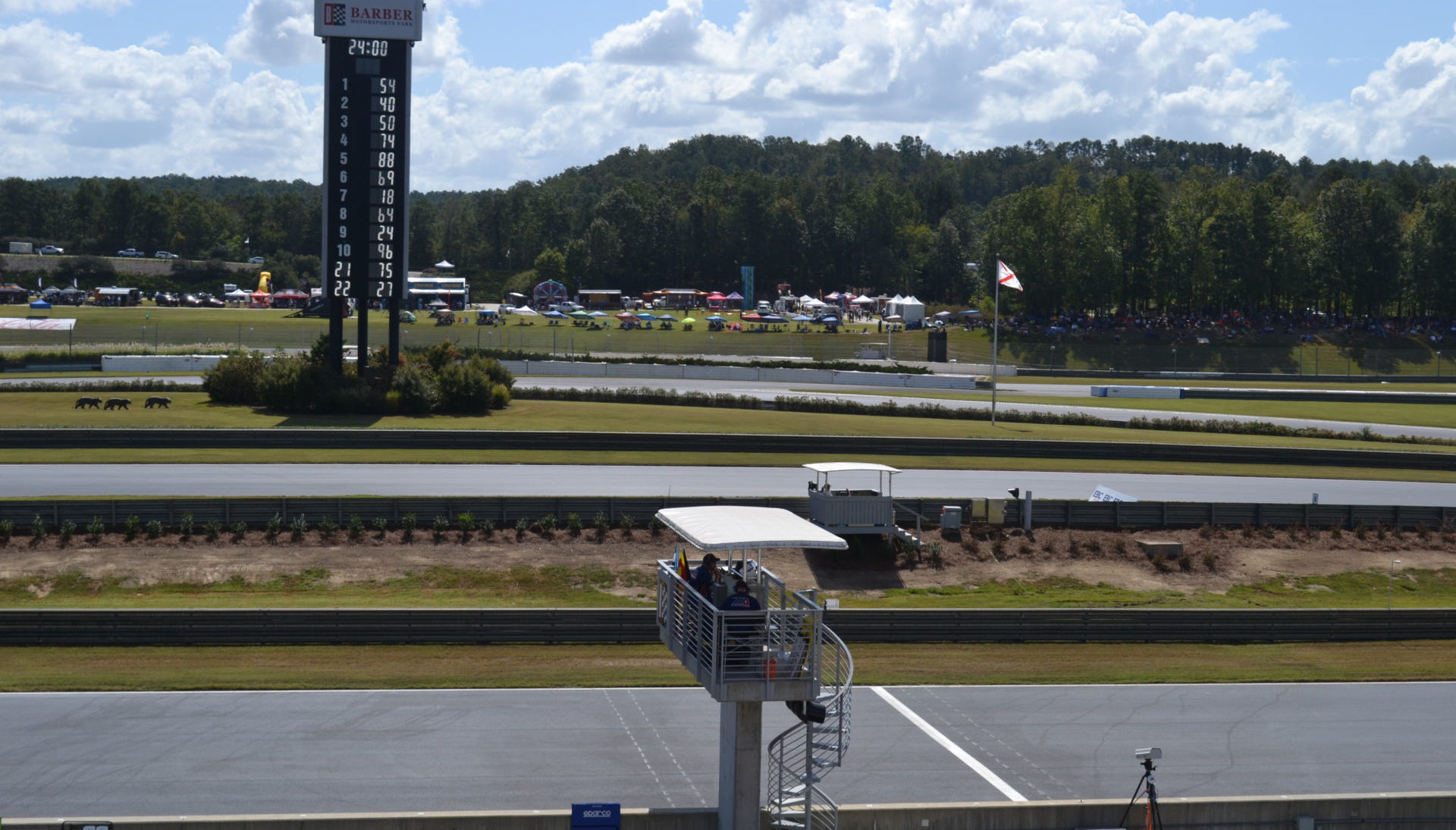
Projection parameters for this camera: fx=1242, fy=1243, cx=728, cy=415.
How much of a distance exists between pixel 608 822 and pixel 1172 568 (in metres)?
23.3

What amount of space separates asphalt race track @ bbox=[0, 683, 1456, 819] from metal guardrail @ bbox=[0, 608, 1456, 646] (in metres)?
3.25

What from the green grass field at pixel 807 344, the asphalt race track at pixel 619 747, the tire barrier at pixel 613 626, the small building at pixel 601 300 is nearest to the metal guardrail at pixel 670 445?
the tire barrier at pixel 613 626

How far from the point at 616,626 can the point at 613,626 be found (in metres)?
0.07

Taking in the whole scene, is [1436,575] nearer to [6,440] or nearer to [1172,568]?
[1172,568]

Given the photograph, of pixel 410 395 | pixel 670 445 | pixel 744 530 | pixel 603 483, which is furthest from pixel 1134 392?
pixel 744 530

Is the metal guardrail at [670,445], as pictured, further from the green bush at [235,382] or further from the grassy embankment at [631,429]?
the green bush at [235,382]

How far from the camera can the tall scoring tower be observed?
165 feet

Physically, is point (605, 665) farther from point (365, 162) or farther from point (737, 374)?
point (737, 374)

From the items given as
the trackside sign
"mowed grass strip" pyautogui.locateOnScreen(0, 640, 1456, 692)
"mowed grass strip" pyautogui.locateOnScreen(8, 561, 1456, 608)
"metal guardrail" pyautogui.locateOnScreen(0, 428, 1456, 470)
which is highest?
the trackside sign

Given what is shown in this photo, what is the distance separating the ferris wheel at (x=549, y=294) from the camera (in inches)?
5487

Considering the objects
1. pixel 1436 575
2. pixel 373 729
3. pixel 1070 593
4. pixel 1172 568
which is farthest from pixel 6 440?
pixel 1436 575

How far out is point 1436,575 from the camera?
3447cm

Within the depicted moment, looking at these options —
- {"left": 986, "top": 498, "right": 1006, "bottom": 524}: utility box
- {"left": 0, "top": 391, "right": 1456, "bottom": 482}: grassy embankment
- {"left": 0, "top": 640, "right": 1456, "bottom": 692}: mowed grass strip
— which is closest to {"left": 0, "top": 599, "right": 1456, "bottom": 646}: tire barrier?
{"left": 0, "top": 640, "right": 1456, "bottom": 692}: mowed grass strip

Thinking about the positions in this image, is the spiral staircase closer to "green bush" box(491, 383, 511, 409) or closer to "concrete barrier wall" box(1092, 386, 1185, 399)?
"green bush" box(491, 383, 511, 409)
